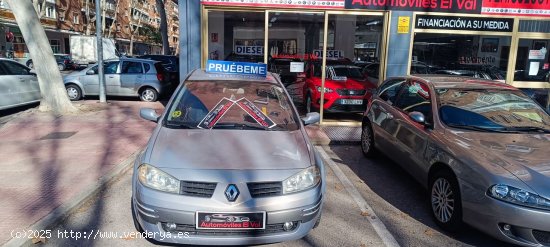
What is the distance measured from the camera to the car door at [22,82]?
388 inches

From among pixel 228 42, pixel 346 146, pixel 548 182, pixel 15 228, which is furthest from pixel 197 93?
pixel 228 42

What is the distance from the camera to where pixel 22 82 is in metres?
10.1

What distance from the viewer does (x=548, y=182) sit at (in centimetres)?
320

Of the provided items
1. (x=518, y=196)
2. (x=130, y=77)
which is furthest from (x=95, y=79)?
(x=518, y=196)

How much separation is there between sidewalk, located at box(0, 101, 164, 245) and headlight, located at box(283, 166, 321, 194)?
2.56 meters

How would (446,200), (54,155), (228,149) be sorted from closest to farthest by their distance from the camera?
(228,149) < (446,200) < (54,155)

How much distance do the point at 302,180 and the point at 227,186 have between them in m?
0.66

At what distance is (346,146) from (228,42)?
6379 mm

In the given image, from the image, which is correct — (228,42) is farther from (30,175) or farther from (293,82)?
(30,175)

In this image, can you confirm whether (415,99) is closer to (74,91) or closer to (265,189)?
(265,189)

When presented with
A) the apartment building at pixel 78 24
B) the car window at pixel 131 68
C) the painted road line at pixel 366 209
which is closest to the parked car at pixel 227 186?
the painted road line at pixel 366 209

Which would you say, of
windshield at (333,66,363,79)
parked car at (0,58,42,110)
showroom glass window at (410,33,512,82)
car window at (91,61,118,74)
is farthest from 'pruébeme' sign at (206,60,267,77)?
car window at (91,61,118,74)

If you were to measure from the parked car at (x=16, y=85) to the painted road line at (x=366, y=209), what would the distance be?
27.3ft

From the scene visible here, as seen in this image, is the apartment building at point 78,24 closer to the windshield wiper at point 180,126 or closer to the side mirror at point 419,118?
the windshield wiper at point 180,126
